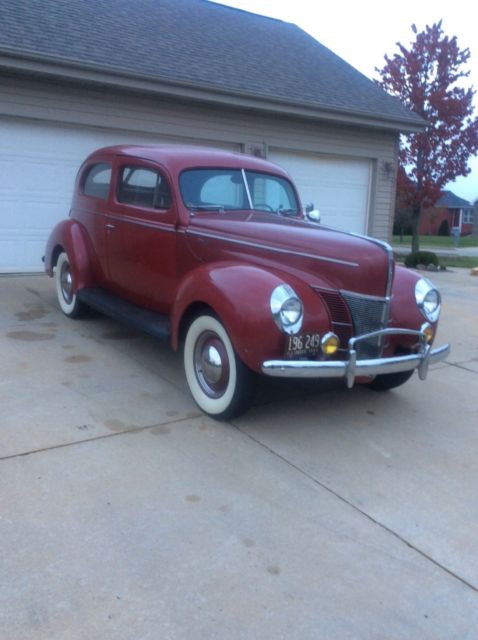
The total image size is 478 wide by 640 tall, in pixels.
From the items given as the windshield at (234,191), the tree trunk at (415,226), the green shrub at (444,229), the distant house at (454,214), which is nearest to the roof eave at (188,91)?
the windshield at (234,191)

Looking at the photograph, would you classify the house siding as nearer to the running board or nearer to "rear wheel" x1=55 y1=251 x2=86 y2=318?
"rear wheel" x1=55 y1=251 x2=86 y2=318

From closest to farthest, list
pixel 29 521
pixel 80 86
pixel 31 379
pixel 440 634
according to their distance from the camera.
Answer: pixel 440 634
pixel 29 521
pixel 31 379
pixel 80 86

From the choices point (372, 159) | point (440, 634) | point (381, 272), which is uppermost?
point (372, 159)

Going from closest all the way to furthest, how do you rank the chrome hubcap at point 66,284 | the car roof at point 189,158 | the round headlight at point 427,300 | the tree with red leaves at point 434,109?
the round headlight at point 427,300 < the car roof at point 189,158 < the chrome hubcap at point 66,284 < the tree with red leaves at point 434,109

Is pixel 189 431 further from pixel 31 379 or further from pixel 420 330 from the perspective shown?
pixel 420 330

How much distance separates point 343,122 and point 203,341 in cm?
828

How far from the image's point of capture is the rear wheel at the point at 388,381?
4.93 meters

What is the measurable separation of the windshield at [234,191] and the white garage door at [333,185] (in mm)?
5543

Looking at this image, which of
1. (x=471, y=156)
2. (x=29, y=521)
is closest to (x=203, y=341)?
(x=29, y=521)

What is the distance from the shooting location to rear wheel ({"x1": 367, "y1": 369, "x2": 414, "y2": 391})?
16.2 feet

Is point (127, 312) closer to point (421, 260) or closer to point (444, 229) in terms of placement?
point (421, 260)

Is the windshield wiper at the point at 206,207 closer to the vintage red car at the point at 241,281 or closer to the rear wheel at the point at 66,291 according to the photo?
the vintage red car at the point at 241,281

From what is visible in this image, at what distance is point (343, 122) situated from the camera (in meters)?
11.6

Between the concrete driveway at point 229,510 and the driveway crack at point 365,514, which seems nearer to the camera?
the concrete driveway at point 229,510
